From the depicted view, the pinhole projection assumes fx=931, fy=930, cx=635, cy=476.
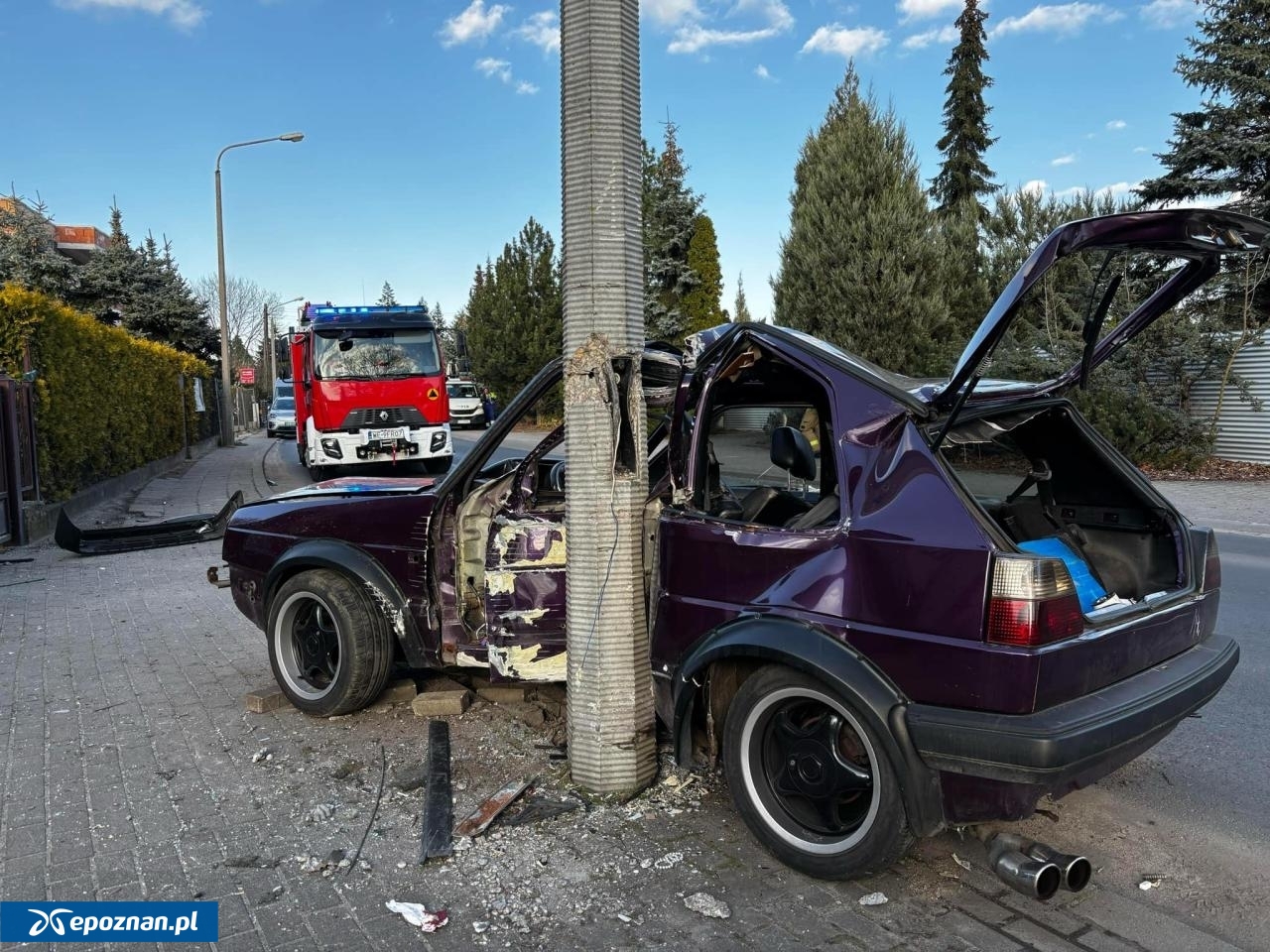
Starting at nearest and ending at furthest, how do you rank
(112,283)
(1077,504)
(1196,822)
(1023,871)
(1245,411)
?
(1023,871), (1196,822), (1077,504), (1245,411), (112,283)

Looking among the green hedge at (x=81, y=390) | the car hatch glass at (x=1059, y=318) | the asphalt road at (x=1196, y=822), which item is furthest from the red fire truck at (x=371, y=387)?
the asphalt road at (x=1196, y=822)

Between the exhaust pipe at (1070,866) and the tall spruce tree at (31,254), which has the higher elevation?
the tall spruce tree at (31,254)

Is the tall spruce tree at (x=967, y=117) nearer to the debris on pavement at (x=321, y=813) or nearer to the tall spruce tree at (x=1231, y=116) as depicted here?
the tall spruce tree at (x=1231, y=116)

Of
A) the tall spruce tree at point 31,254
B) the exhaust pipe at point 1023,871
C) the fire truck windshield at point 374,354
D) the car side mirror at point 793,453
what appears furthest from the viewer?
the tall spruce tree at point 31,254

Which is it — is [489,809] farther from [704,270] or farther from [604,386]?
[704,270]

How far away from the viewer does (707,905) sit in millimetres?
2951

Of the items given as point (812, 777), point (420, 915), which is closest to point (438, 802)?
point (420, 915)

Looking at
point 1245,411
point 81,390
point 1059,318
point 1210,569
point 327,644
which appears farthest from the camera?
point 1059,318

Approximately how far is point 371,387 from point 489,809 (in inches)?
590

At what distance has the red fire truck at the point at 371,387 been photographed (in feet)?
57.0

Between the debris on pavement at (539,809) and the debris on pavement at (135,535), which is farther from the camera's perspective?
the debris on pavement at (135,535)

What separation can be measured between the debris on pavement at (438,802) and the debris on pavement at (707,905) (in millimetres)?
899

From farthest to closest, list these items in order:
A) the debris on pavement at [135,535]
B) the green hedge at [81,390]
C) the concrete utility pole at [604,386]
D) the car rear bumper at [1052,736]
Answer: the green hedge at [81,390], the debris on pavement at [135,535], the concrete utility pole at [604,386], the car rear bumper at [1052,736]

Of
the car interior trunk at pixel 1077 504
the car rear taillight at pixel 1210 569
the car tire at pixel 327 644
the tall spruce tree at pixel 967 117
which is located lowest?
the car tire at pixel 327 644
